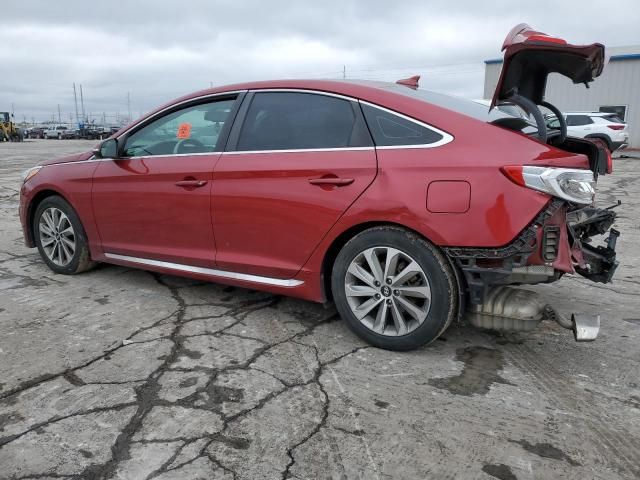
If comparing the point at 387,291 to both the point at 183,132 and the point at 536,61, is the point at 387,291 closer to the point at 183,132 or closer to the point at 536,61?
the point at 536,61

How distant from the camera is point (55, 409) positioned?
8.37 feet

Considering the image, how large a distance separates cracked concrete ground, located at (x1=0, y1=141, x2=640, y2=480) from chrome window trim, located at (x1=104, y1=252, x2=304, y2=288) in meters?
0.28

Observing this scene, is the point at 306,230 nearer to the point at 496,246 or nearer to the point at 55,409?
the point at 496,246

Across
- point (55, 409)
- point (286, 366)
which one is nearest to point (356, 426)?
point (286, 366)

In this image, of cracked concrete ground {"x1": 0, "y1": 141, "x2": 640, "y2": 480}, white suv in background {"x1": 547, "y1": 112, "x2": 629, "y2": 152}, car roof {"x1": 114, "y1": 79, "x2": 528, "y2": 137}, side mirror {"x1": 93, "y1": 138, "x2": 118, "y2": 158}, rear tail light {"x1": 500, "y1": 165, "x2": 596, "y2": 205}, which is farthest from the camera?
white suv in background {"x1": 547, "y1": 112, "x2": 629, "y2": 152}

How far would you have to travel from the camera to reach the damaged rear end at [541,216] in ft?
8.80

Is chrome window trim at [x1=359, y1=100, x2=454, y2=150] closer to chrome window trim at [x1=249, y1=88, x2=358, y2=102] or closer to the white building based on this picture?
chrome window trim at [x1=249, y1=88, x2=358, y2=102]

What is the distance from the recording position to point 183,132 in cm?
393

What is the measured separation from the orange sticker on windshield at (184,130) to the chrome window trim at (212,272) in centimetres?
94

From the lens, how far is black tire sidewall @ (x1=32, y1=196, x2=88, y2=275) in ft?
14.8

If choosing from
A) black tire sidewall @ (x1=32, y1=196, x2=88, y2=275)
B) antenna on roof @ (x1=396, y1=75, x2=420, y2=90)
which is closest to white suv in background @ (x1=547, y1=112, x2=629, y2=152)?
antenna on roof @ (x1=396, y1=75, x2=420, y2=90)

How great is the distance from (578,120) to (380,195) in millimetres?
18677

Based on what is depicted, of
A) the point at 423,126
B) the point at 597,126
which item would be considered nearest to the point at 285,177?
the point at 423,126

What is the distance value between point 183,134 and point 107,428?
7.29 feet
